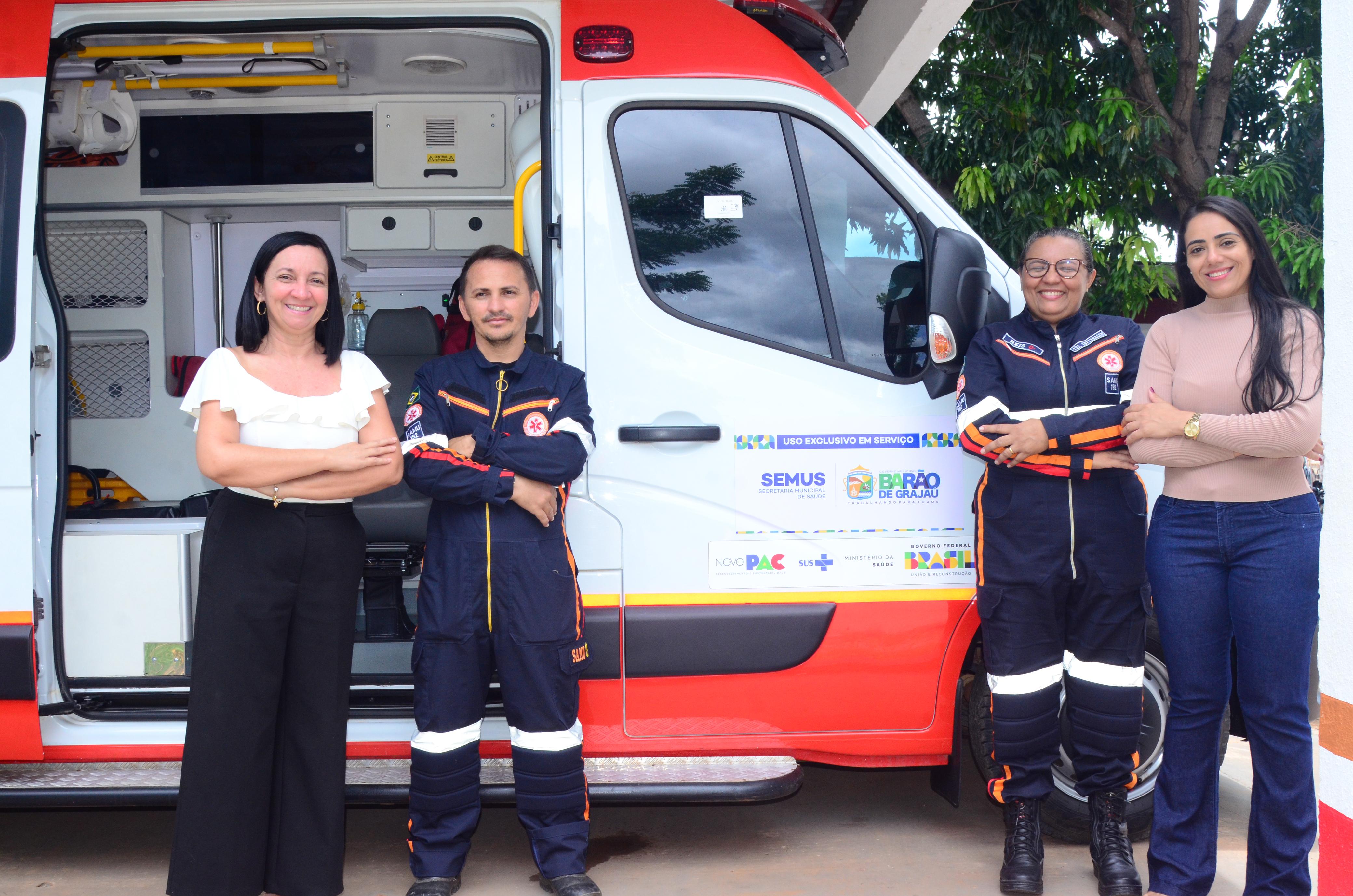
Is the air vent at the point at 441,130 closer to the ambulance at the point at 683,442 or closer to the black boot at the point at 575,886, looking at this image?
the ambulance at the point at 683,442

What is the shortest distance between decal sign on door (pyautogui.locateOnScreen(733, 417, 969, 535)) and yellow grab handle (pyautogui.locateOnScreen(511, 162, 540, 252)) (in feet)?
3.15

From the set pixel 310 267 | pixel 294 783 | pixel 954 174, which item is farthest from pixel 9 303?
pixel 954 174

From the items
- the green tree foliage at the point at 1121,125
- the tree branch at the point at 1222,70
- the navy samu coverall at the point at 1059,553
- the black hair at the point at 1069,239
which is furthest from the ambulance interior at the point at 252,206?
the tree branch at the point at 1222,70

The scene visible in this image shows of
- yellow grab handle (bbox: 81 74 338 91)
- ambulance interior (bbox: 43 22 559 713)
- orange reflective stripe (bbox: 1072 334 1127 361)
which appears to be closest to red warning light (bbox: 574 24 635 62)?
ambulance interior (bbox: 43 22 559 713)

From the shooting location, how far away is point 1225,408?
8.25 feet

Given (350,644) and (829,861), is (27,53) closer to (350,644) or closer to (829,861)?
(350,644)

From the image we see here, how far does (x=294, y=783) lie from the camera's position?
2.69 metres

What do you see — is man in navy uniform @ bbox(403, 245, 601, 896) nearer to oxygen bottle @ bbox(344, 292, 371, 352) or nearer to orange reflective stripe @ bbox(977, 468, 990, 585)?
orange reflective stripe @ bbox(977, 468, 990, 585)

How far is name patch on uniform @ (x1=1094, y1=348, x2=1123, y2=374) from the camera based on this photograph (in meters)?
2.85

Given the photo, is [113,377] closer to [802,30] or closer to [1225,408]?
[802,30]

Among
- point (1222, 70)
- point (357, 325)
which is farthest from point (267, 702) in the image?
point (1222, 70)

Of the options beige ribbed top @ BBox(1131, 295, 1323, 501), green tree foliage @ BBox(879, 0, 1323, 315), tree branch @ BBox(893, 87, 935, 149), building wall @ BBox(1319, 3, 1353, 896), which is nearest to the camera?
building wall @ BBox(1319, 3, 1353, 896)

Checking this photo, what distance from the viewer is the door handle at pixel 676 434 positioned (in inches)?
113

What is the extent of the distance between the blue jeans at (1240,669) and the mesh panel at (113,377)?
171 inches
